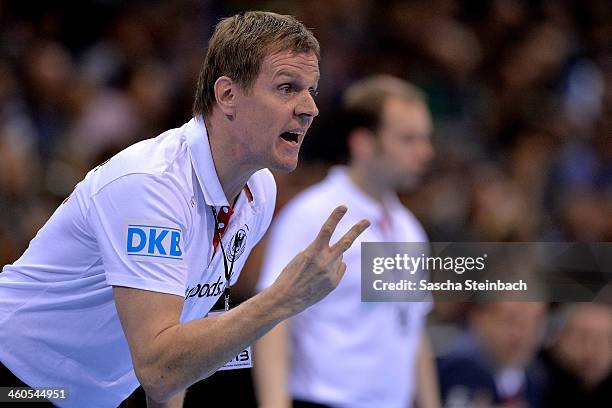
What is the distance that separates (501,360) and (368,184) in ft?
3.73

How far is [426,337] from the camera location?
5684mm

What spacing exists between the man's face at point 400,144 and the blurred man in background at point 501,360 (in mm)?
792

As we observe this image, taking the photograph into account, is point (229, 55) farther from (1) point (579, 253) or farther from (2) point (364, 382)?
(1) point (579, 253)

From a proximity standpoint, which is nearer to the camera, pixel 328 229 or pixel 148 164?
pixel 328 229

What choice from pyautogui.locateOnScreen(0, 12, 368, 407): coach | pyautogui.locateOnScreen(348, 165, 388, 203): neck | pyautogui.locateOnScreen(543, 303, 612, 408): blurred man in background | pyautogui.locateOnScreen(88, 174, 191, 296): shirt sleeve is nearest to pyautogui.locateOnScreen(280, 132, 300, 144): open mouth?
pyautogui.locateOnScreen(0, 12, 368, 407): coach

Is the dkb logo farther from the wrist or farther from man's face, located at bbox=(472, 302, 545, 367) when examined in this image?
man's face, located at bbox=(472, 302, 545, 367)

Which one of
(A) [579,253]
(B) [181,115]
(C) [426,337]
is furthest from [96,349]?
(B) [181,115]

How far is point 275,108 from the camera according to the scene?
306 centimetres

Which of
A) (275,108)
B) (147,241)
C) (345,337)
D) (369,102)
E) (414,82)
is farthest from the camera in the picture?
(414,82)

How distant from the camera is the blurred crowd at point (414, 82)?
744 cm

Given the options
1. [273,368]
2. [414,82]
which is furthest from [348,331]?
[414,82]

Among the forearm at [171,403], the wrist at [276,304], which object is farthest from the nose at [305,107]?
the forearm at [171,403]

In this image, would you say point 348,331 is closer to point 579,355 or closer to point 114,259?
point 579,355

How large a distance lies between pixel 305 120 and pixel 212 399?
219 cm
